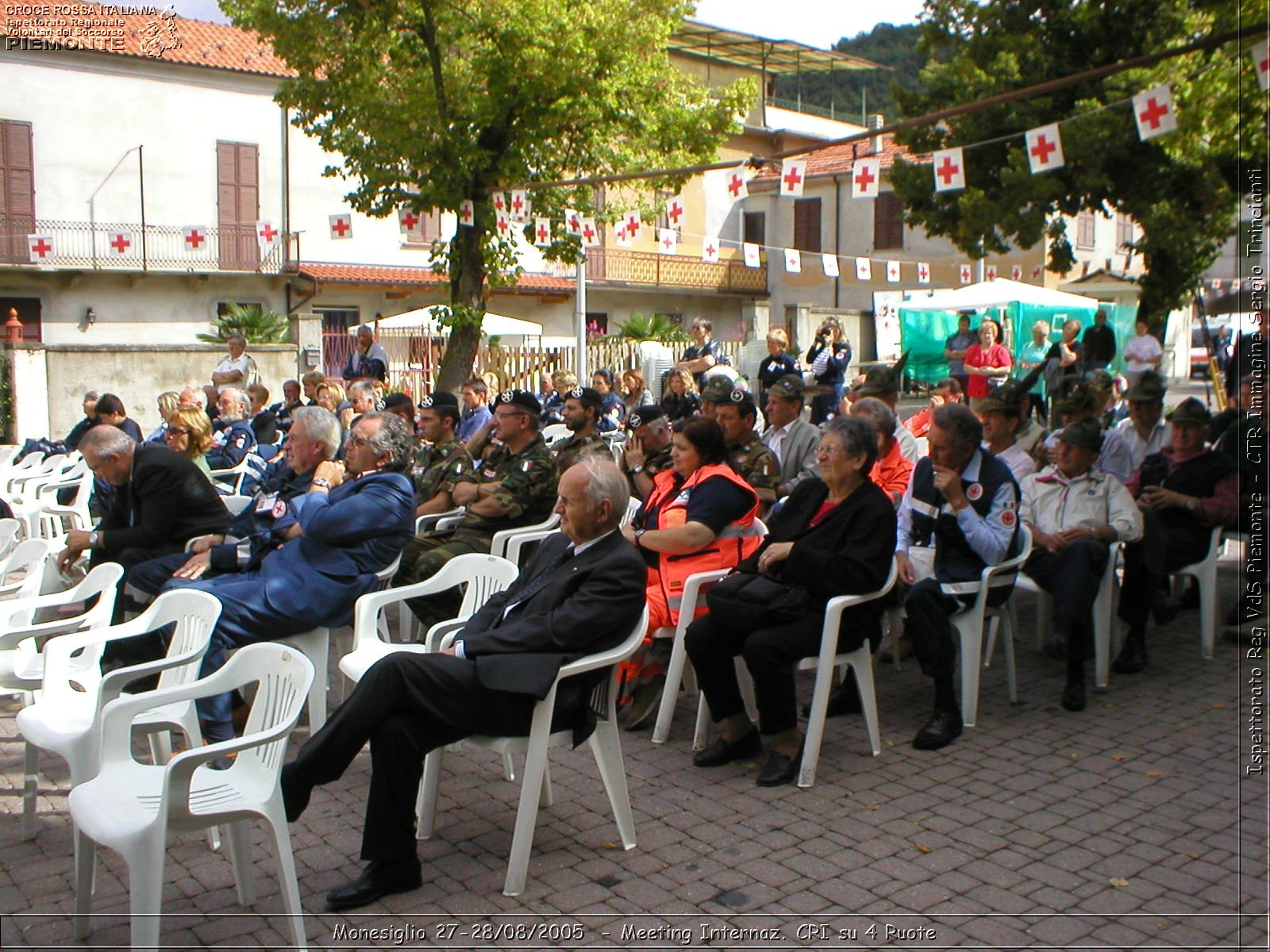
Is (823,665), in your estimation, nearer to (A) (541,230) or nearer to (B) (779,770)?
(B) (779,770)

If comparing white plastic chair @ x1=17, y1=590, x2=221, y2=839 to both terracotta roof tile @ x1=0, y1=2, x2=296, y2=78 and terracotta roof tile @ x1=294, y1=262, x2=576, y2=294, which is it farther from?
terracotta roof tile @ x1=294, y1=262, x2=576, y2=294

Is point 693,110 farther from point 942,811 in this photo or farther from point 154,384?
point 942,811

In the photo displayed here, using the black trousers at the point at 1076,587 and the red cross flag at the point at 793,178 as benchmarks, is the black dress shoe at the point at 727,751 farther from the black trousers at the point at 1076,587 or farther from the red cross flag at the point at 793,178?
the red cross flag at the point at 793,178

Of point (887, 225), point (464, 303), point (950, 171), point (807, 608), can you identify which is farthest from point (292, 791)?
point (887, 225)

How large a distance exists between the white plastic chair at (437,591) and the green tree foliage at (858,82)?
111 feet

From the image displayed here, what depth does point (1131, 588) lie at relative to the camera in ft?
19.1

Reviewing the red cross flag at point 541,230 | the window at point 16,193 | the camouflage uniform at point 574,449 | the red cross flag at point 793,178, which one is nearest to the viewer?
the camouflage uniform at point 574,449

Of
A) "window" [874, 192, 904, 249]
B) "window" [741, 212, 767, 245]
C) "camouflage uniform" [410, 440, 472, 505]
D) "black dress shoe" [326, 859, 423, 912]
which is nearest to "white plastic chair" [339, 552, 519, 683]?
"black dress shoe" [326, 859, 423, 912]

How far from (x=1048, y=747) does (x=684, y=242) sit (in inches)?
1270

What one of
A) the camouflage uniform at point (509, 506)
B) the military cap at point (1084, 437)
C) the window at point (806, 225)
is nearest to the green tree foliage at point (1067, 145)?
the military cap at point (1084, 437)

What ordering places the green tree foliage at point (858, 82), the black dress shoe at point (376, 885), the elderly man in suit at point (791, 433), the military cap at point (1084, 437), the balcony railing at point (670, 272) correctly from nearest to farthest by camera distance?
the black dress shoe at point (376, 885) → the military cap at point (1084, 437) → the elderly man in suit at point (791, 433) → the balcony railing at point (670, 272) → the green tree foliage at point (858, 82)

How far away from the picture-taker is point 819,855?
12.7 feet

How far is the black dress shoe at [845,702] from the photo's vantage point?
17.4ft

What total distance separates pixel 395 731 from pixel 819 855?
4.69 ft
